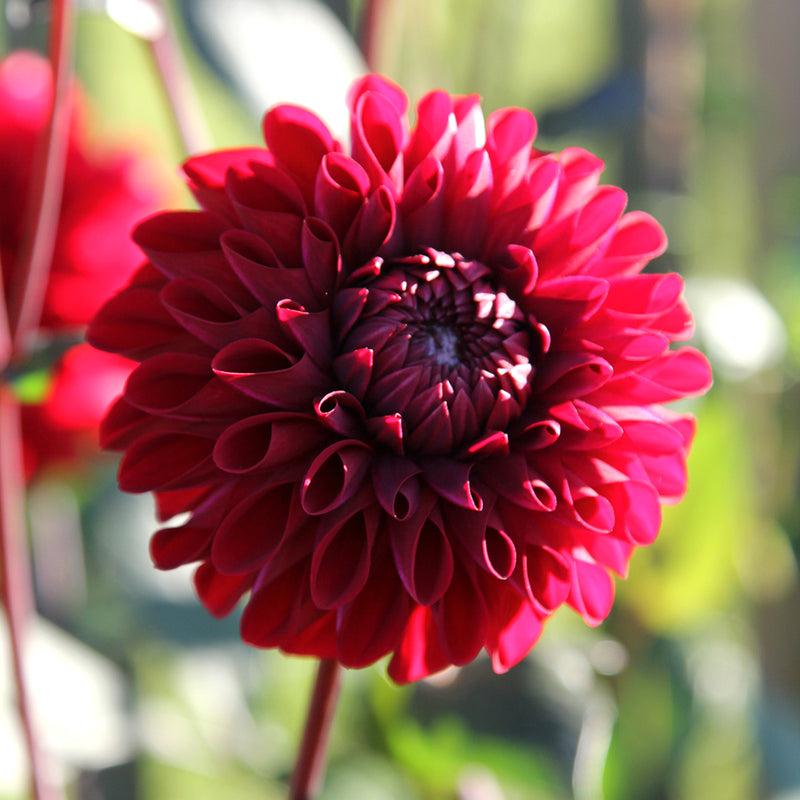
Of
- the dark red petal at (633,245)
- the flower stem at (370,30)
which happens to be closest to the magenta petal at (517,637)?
the dark red petal at (633,245)

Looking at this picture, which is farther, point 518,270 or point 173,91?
point 173,91

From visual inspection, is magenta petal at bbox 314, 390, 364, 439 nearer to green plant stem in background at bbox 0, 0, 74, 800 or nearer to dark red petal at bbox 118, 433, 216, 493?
dark red petal at bbox 118, 433, 216, 493

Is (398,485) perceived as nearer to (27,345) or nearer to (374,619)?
(374,619)

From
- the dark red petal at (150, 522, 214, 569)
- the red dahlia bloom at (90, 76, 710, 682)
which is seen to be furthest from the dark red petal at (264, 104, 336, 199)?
the dark red petal at (150, 522, 214, 569)

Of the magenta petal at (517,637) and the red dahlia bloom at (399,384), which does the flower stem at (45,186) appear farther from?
the magenta petal at (517,637)

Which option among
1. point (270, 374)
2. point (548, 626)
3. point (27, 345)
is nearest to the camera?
point (270, 374)

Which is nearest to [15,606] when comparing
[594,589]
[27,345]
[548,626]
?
[27,345]
